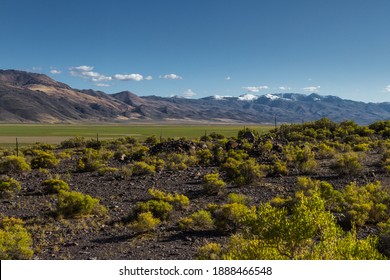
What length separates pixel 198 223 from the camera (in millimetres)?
13508

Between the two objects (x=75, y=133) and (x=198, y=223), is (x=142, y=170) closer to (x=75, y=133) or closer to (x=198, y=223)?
(x=198, y=223)

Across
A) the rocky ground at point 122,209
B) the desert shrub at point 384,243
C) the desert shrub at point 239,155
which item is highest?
the desert shrub at point 239,155

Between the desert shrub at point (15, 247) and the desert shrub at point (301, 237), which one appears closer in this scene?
the desert shrub at point (301, 237)

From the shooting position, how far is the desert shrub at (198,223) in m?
13.3

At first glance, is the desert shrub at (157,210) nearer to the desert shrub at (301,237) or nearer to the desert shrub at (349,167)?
the desert shrub at (301,237)

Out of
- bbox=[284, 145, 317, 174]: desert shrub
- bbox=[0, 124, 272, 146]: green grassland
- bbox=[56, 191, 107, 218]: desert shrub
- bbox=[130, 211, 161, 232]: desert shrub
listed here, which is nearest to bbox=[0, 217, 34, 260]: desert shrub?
bbox=[130, 211, 161, 232]: desert shrub

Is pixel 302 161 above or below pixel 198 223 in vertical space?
above

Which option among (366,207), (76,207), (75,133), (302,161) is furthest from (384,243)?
(75,133)

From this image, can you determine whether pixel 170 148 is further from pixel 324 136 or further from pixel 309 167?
pixel 324 136

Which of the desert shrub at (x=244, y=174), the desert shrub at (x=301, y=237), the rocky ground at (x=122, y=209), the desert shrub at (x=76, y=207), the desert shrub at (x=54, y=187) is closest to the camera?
the desert shrub at (x=301, y=237)

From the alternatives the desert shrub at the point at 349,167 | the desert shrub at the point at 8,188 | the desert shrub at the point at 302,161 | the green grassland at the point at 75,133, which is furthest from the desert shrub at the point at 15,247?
the green grassland at the point at 75,133

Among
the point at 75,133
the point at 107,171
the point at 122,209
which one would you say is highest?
the point at 107,171
